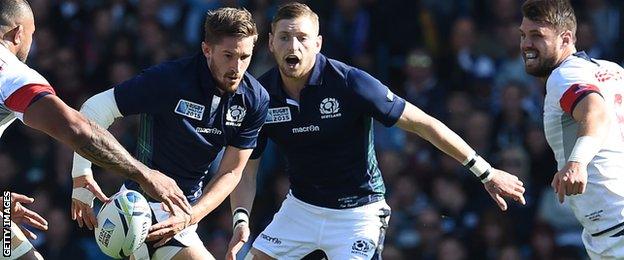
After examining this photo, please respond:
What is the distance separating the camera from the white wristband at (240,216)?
9.34 m

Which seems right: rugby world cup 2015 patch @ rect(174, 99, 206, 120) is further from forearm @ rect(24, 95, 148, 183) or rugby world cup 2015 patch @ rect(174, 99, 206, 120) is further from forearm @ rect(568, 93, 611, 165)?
forearm @ rect(568, 93, 611, 165)

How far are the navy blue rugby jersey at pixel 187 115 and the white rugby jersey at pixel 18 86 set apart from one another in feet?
3.64

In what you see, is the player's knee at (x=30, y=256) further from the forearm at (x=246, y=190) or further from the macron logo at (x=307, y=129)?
A: the macron logo at (x=307, y=129)

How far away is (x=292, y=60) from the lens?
30.4 ft

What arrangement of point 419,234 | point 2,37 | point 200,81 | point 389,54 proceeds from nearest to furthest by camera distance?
point 2,37
point 200,81
point 419,234
point 389,54

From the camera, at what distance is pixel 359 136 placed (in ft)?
31.1

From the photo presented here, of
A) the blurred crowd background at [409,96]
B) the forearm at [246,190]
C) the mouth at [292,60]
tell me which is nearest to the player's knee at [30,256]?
the forearm at [246,190]

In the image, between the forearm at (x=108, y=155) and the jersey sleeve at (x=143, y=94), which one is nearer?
the forearm at (x=108, y=155)

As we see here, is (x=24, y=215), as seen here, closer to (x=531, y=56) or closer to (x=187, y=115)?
(x=187, y=115)

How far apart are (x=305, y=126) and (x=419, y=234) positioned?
4.50 metres

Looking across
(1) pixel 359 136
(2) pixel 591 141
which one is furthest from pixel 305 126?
(2) pixel 591 141

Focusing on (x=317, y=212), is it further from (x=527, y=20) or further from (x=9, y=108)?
(x=9, y=108)

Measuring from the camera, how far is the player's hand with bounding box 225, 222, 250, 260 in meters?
9.05

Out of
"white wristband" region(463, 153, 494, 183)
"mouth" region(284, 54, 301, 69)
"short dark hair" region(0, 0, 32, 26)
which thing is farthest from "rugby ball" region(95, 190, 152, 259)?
"white wristband" region(463, 153, 494, 183)
